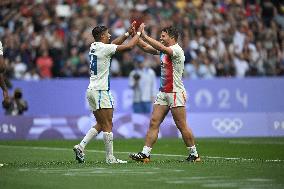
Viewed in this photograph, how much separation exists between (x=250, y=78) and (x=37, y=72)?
7.40m

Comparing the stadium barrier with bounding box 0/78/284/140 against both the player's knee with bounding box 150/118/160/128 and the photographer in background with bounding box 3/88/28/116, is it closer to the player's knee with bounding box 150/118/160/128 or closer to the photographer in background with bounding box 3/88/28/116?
the photographer in background with bounding box 3/88/28/116

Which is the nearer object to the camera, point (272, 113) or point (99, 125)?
point (99, 125)

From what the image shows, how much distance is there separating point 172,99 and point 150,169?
2.41 m

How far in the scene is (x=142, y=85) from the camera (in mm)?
30109

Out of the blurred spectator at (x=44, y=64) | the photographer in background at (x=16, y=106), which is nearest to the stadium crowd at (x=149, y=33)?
the blurred spectator at (x=44, y=64)

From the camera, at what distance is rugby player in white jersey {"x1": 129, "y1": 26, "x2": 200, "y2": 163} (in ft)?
57.7

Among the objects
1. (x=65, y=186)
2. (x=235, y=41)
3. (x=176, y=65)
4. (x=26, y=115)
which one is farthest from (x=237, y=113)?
(x=65, y=186)

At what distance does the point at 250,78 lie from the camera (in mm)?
32281

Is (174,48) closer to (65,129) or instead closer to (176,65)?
(176,65)

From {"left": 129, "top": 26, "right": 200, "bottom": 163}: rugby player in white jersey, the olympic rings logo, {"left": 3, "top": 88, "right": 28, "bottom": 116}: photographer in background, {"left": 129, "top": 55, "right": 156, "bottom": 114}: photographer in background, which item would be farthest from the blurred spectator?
{"left": 129, "top": 26, "right": 200, "bottom": 163}: rugby player in white jersey

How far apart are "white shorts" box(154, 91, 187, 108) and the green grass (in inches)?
42.7

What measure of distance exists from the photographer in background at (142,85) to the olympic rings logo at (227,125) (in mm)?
2309

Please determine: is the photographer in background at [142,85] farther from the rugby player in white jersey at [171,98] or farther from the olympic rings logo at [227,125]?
the rugby player in white jersey at [171,98]

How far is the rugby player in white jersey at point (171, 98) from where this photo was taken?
17578 millimetres
